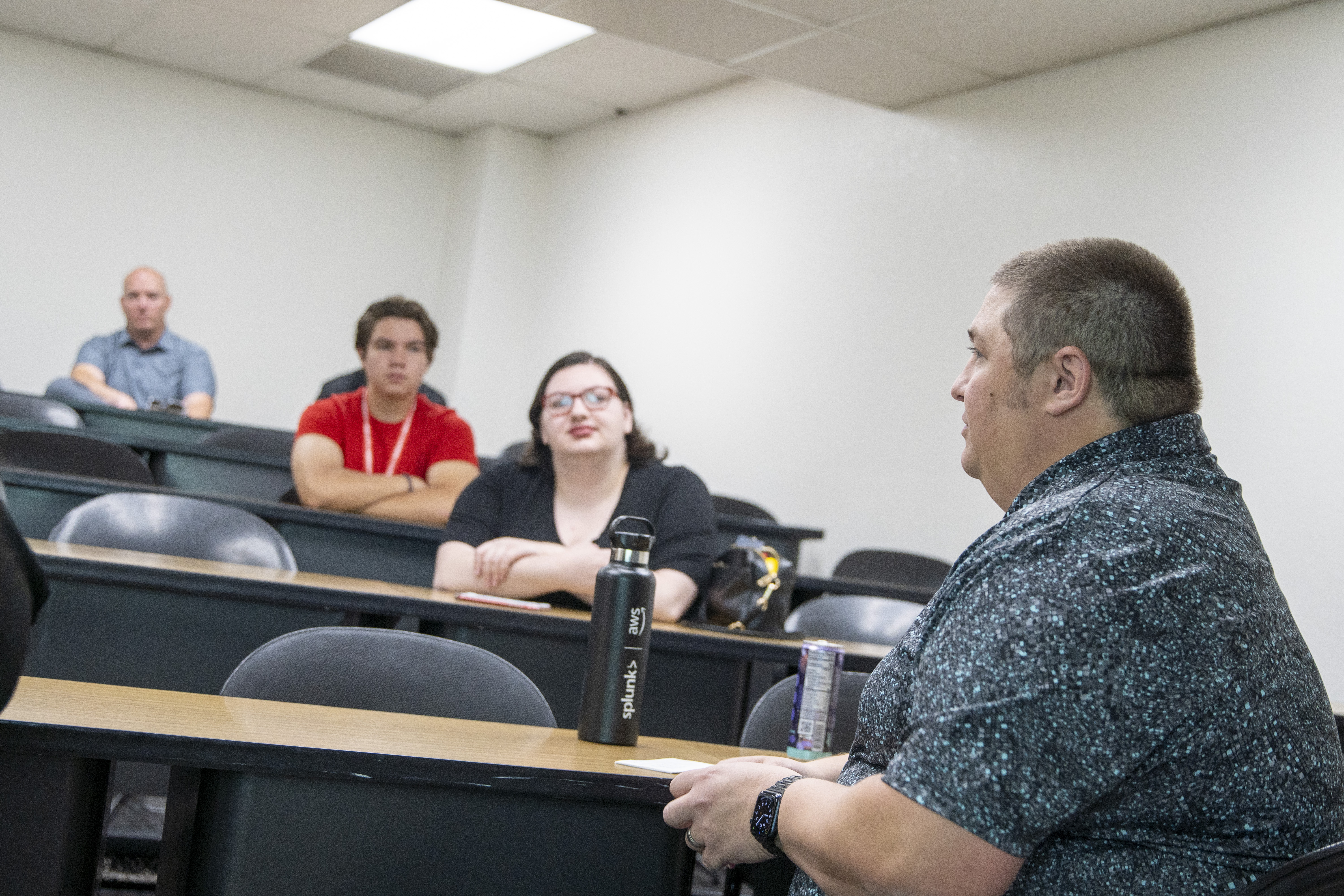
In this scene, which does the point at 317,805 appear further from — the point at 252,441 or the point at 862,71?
the point at 862,71

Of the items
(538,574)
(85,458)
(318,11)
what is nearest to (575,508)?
(538,574)

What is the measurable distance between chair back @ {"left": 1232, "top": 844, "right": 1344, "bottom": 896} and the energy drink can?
650 millimetres

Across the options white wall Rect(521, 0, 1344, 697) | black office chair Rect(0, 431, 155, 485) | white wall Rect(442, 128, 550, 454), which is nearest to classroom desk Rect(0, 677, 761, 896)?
black office chair Rect(0, 431, 155, 485)

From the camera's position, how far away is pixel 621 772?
4.33ft

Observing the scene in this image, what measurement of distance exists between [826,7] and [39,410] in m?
3.22

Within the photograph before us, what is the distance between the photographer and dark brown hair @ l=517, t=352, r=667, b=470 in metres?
2.82

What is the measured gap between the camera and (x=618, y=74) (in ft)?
20.4

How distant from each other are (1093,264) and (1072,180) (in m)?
3.50

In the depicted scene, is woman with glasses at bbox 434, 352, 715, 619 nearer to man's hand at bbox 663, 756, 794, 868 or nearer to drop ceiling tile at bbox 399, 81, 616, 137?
man's hand at bbox 663, 756, 794, 868

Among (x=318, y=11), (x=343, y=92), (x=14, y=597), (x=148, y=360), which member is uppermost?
(x=343, y=92)

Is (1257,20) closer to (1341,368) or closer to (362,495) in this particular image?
(1341,368)

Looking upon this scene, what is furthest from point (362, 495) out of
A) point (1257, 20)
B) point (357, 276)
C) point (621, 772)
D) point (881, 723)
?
point (357, 276)

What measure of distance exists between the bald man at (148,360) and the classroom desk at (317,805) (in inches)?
212

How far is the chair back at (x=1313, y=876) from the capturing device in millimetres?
969
